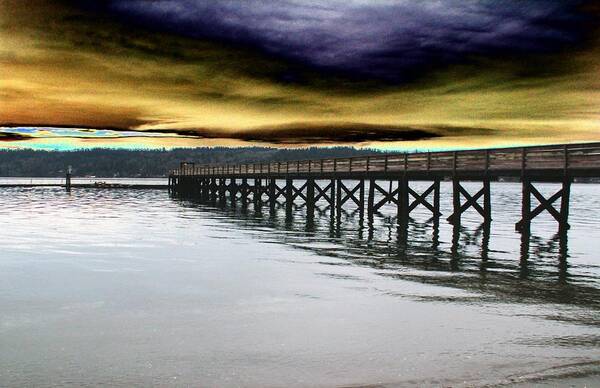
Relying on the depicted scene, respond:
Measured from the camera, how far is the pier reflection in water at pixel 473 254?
578 inches

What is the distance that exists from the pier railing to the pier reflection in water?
9.19ft

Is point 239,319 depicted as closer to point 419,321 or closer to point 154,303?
point 154,303

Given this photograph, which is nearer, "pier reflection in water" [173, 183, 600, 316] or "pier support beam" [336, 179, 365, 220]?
"pier reflection in water" [173, 183, 600, 316]

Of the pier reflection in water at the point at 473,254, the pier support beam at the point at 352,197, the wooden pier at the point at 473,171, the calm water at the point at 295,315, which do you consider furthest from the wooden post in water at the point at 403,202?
the calm water at the point at 295,315

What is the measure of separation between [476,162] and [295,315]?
69.6ft

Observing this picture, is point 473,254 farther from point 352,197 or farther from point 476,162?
point 352,197

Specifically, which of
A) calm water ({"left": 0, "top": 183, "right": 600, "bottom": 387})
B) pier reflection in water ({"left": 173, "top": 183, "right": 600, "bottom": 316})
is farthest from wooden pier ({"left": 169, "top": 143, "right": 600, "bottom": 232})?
calm water ({"left": 0, "top": 183, "right": 600, "bottom": 387})

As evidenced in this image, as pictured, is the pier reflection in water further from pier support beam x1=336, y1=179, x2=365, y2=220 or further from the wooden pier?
pier support beam x1=336, y1=179, x2=365, y2=220

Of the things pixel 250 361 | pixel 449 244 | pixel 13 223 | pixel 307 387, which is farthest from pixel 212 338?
pixel 13 223

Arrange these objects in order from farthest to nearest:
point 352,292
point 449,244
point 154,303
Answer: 1. point 449,244
2. point 352,292
3. point 154,303

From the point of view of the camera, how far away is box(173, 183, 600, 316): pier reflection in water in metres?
14.7

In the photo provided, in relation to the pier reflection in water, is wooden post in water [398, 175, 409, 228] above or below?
above

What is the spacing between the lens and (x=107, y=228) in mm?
30781

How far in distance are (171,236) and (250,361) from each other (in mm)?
19001
